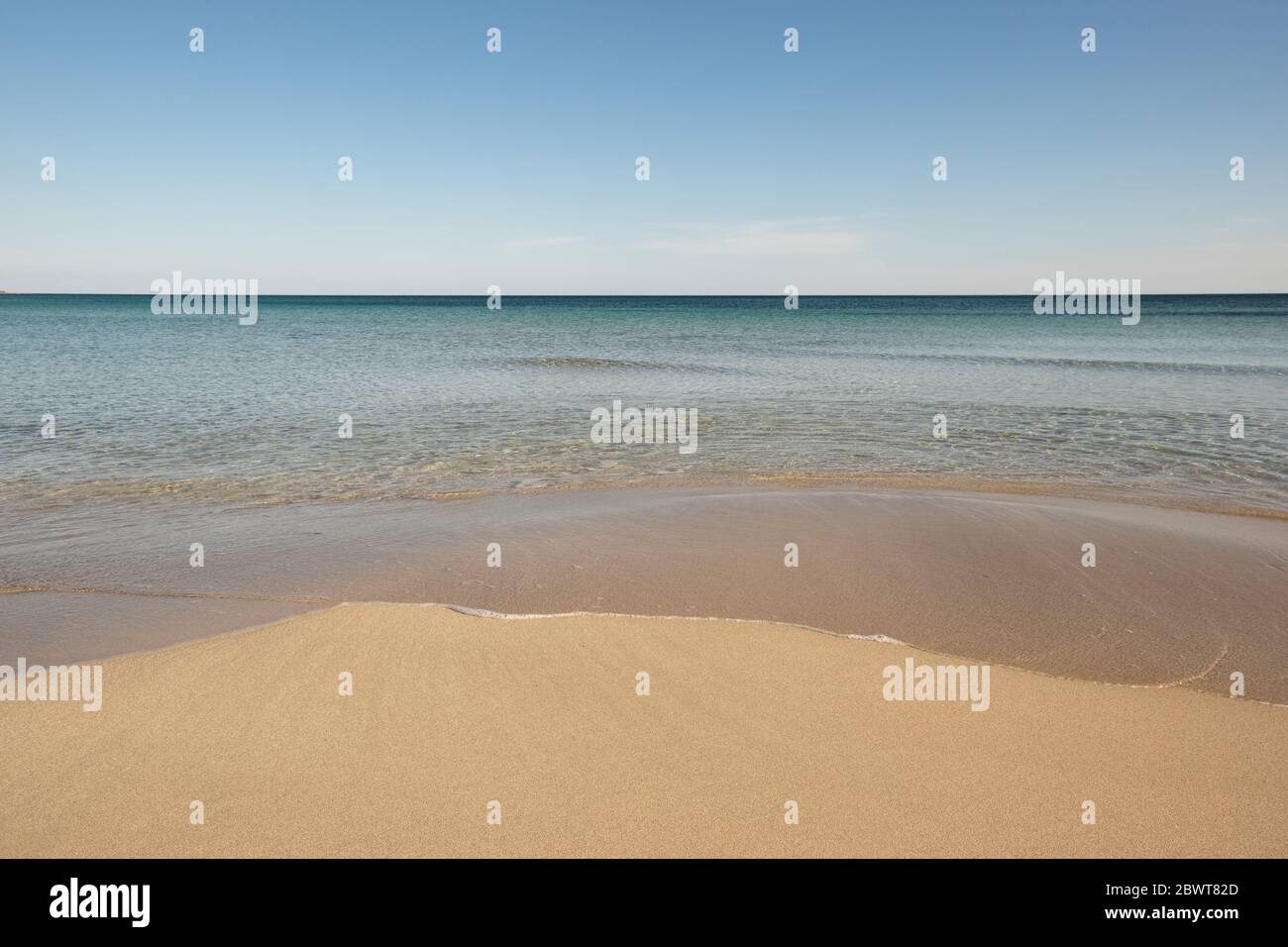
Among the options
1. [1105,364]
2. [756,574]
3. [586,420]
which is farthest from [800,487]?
[1105,364]

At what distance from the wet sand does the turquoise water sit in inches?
66.8

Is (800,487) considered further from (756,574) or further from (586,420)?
(586,420)

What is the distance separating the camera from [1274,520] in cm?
869

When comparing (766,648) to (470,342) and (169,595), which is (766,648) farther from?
(470,342)

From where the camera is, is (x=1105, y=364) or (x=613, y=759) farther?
(x=1105, y=364)

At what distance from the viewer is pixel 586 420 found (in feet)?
53.3

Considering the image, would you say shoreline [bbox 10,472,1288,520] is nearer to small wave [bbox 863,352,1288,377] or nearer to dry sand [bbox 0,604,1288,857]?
dry sand [bbox 0,604,1288,857]

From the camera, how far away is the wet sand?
17.7ft

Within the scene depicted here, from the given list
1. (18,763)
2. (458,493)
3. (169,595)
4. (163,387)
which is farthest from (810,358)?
(18,763)

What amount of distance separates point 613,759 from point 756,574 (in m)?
3.27

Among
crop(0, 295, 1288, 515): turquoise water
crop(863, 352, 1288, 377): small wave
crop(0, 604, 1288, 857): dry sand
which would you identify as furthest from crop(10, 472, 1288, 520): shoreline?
crop(863, 352, 1288, 377): small wave

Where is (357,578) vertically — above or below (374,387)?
below

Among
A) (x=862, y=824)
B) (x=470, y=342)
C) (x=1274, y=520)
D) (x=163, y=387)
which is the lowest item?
(x=862, y=824)

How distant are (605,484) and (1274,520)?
24.8 feet
